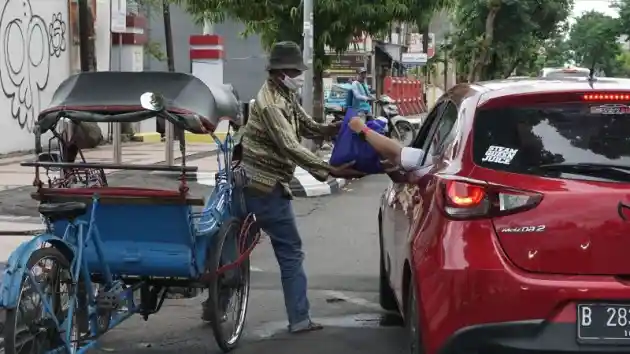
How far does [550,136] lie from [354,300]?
3.22 metres

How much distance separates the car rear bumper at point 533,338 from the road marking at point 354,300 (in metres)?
2.93

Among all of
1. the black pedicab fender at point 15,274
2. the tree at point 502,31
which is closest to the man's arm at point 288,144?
the black pedicab fender at point 15,274

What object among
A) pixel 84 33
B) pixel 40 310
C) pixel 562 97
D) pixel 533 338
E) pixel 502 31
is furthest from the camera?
pixel 502 31

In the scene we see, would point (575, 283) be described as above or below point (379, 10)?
below

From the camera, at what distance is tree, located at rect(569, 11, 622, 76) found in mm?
46719

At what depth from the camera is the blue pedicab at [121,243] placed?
411 cm

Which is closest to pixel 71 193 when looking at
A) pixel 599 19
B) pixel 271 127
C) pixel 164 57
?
pixel 271 127

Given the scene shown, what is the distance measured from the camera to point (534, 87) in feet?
13.6

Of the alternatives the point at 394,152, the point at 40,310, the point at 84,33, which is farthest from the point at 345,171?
the point at 84,33

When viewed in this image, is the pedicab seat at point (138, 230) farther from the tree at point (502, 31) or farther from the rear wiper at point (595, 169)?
the tree at point (502, 31)

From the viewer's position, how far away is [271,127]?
539 centimetres

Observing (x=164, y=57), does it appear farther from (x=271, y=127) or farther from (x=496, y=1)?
(x=271, y=127)

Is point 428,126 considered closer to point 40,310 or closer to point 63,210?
point 63,210

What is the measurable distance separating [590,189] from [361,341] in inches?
95.0
